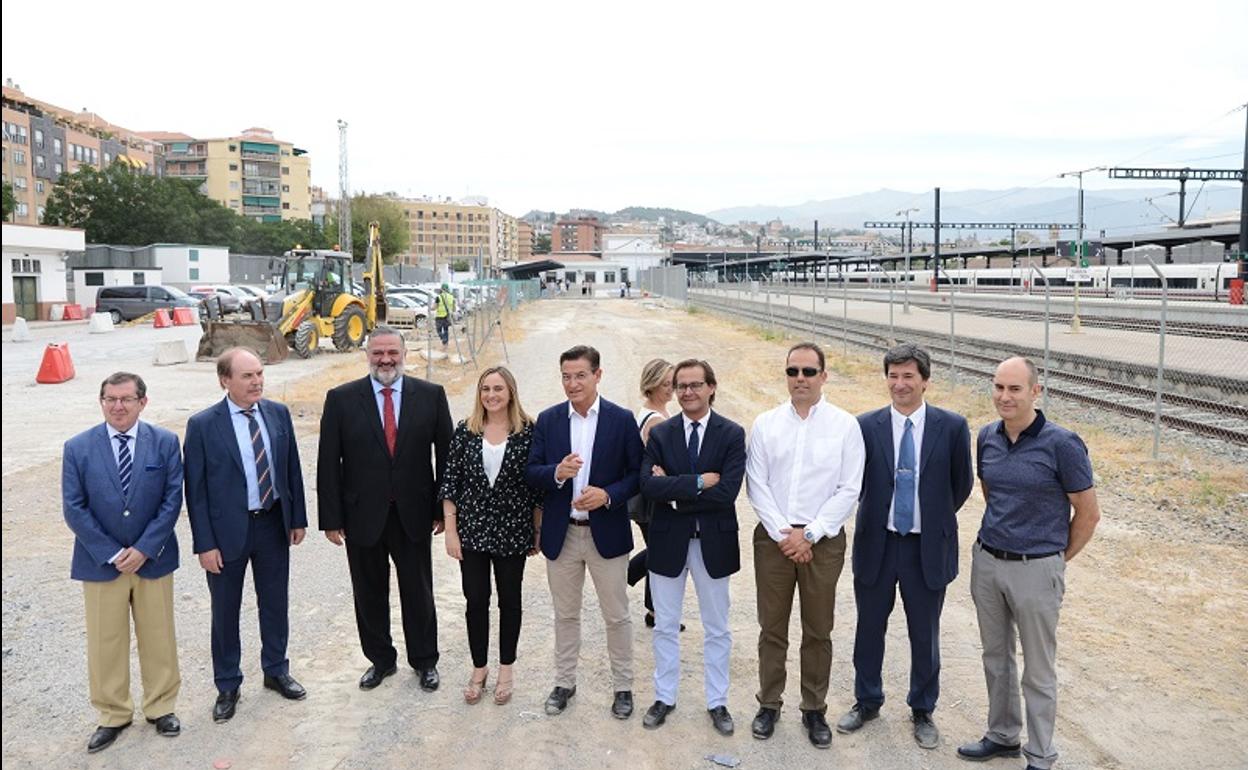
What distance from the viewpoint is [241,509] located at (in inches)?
189

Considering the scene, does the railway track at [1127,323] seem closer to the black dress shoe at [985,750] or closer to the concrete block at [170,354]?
the black dress shoe at [985,750]

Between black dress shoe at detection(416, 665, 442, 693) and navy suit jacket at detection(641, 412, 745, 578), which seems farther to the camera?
black dress shoe at detection(416, 665, 442, 693)

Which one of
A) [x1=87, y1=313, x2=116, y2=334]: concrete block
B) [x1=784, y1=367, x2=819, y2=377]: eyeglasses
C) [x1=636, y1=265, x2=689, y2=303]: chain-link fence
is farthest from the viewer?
[x1=636, y1=265, x2=689, y2=303]: chain-link fence

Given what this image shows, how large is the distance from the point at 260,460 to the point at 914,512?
3.23 m

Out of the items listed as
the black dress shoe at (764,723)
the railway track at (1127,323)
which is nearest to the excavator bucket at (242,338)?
the railway track at (1127,323)

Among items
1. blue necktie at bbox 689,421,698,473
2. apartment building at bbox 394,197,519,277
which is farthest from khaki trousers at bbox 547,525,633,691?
apartment building at bbox 394,197,519,277

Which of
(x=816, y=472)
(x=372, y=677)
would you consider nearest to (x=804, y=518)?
(x=816, y=472)

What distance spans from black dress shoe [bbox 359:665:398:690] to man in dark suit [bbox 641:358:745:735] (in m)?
1.51

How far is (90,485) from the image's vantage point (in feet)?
14.6

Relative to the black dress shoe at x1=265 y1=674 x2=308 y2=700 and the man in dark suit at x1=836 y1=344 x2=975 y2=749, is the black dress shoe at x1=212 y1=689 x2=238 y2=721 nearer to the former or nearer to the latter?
the black dress shoe at x1=265 y1=674 x2=308 y2=700

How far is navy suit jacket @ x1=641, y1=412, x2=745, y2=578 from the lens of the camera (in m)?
4.52

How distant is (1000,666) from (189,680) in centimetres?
419

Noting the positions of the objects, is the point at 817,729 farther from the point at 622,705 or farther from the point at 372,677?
the point at 372,677

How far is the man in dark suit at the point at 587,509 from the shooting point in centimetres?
468
